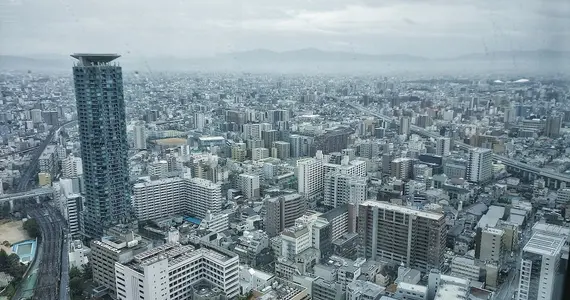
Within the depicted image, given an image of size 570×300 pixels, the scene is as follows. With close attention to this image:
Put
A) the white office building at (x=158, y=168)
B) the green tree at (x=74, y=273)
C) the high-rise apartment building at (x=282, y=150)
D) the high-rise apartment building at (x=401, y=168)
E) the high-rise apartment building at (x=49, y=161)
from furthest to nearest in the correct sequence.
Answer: the high-rise apartment building at (x=282, y=150) < the high-rise apartment building at (x=401, y=168) < the white office building at (x=158, y=168) < the high-rise apartment building at (x=49, y=161) < the green tree at (x=74, y=273)

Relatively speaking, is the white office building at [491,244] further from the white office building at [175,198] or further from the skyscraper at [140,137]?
the skyscraper at [140,137]

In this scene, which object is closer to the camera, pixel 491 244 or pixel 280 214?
pixel 491 244

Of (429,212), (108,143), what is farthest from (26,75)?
(429,212)

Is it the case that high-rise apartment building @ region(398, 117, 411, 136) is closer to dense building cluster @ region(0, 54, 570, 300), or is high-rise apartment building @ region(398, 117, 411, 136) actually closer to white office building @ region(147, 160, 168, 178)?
dense building cluster @ region(0, 54, 570, 300)

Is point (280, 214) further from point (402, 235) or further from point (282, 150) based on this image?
point (282, 150)

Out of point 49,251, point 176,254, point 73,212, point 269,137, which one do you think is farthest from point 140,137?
point 176,254

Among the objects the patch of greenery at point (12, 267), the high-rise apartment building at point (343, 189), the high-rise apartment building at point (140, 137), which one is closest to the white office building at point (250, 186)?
the high-rise apartment building at point (343, 189)
